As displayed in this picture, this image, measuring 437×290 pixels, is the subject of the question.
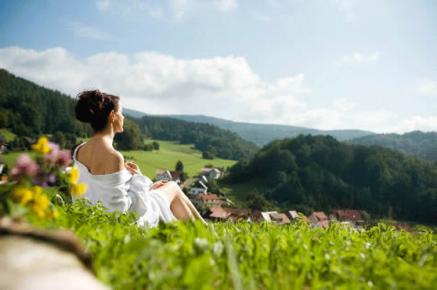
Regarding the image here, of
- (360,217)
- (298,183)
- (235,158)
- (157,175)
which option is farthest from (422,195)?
(235,158)

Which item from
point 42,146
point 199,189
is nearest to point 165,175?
point 199,189

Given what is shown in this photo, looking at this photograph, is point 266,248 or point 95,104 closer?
point 266,248

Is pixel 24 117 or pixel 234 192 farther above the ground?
pixel 24 117

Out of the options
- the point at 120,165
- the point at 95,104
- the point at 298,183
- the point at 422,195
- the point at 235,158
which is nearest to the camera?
the point at 120,165

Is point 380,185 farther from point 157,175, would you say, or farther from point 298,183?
point 157,175

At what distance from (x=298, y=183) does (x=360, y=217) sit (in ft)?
57.7

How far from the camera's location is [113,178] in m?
4.79

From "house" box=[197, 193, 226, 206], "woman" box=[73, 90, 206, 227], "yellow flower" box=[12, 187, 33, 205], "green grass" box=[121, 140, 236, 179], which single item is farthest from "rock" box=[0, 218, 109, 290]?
"green grass" box=[121, 140, 236, 179]

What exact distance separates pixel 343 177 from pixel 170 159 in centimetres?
4460

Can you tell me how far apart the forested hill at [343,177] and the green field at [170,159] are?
12.9 meters

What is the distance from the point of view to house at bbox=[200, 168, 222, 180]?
360ft

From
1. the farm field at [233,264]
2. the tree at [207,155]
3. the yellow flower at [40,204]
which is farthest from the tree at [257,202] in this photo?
the yellow flower at [40,204]

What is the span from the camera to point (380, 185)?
311 feet

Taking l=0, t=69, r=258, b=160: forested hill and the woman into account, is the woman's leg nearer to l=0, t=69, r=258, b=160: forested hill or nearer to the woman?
the woman
